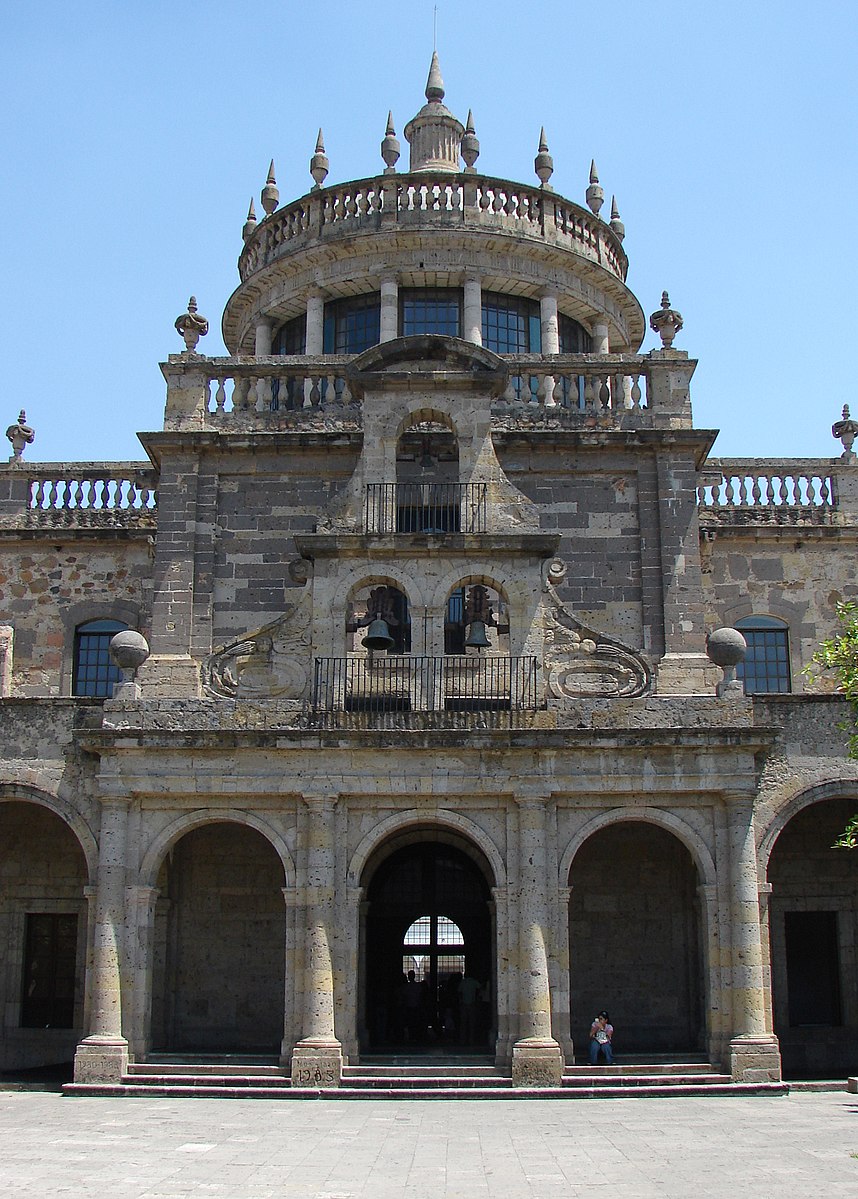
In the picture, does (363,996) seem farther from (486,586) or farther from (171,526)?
(171,526)

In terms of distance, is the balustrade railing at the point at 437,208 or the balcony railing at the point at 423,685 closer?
the balcony railing at the point at 423,685

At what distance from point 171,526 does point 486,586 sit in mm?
5947

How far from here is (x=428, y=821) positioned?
68.9 ft

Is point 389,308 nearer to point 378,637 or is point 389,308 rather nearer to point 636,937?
point 378,637

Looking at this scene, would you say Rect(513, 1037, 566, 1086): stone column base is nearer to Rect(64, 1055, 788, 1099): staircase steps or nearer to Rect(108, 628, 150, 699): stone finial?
Rect(64, 1055, 788, 1099): staircase steps

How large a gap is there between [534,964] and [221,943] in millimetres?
6076

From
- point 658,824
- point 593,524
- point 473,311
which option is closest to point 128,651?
point 593,524

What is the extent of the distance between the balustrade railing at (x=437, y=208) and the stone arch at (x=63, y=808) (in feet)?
45.6

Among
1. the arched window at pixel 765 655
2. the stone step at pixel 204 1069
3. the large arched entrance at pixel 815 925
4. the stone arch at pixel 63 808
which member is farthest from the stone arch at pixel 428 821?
the arched window at pixel 765 655

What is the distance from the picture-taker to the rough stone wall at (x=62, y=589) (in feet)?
87.1

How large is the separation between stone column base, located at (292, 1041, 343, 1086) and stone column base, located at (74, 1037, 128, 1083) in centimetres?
253

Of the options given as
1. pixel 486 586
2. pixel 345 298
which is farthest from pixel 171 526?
pixel 345 298

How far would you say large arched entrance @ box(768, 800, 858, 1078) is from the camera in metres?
24.2

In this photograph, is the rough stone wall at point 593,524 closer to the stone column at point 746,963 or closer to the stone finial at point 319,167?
the stone column at point 746,963
